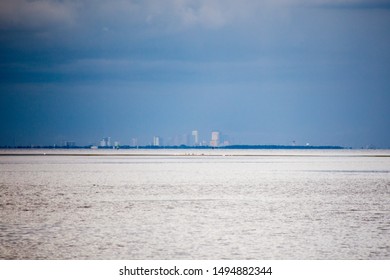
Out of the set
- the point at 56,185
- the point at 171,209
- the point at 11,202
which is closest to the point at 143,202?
the point at 171,209
